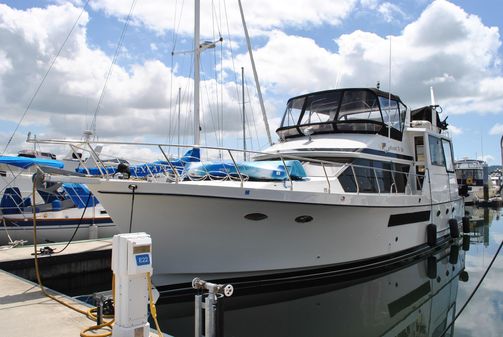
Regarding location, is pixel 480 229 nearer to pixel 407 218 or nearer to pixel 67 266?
pixel 407 218

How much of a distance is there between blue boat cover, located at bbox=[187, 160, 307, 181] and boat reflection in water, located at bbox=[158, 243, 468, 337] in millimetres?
2049

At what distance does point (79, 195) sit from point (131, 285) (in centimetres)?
1086

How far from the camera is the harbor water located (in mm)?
6793

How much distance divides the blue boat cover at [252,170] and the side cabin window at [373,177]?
1.14 m

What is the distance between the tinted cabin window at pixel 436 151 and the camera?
11.9 metres

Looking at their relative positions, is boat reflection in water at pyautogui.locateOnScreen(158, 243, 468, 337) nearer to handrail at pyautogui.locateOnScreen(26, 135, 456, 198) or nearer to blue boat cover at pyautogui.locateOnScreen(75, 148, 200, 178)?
handrail at pyautogui.locateOnScreen(26, 135, 456, 198)

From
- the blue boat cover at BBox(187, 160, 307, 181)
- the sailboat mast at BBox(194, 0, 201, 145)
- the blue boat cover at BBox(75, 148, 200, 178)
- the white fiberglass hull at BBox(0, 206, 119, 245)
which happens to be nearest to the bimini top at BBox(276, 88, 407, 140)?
the blue boat cover at BBox(187, 160, 307, 181)

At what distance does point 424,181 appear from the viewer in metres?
11.3

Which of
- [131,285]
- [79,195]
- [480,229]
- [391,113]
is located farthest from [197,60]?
[480,229]

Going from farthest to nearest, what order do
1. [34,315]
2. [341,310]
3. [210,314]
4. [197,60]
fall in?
[197,60]
[341,310]
[34,315]
[210,314]

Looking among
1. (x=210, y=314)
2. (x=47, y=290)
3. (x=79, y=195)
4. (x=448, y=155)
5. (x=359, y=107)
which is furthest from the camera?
(x=79, y=195)

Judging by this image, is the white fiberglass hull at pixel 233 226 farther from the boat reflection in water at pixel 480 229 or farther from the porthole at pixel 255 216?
the boat reflection in water at pixel 480 229

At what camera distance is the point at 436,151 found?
12.3m

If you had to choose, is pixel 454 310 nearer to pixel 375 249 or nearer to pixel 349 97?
pixel 375 249
